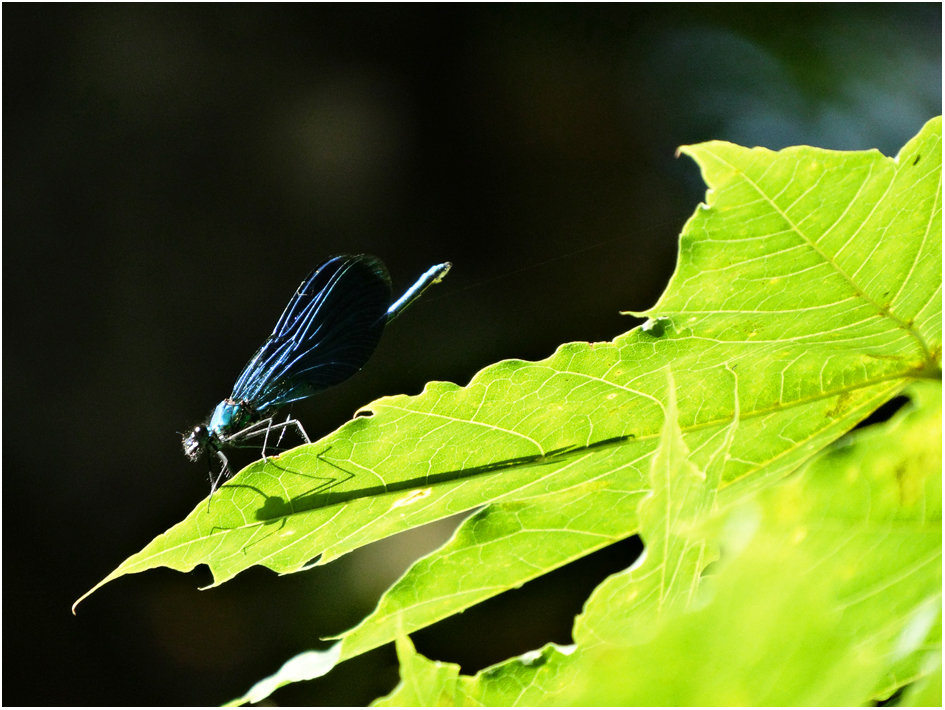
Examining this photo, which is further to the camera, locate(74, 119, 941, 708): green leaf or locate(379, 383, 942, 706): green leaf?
locate(74, 119, 941, 708): green leaf

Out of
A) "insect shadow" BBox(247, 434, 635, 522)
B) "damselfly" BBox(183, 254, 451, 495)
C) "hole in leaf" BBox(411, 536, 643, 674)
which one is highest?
"damselfly" BBox(183, 254, 451, 495)

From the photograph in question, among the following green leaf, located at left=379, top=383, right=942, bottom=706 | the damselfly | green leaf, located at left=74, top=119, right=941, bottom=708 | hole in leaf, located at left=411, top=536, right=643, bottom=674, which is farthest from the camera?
hole in leaf, located at left=411, top=536, right=643, bottom=674

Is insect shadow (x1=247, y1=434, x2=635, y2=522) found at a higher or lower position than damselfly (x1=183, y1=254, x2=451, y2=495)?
lower

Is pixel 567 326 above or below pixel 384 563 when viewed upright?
above

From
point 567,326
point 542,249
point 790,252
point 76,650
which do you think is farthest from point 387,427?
point 76,650

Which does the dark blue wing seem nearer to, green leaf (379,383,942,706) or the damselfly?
the damselfly

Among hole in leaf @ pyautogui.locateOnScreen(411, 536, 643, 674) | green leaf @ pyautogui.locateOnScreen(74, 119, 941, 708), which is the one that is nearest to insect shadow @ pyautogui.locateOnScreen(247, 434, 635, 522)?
green leaf @ pyautogui.locateOnScreen(74, 119, 941, 708)

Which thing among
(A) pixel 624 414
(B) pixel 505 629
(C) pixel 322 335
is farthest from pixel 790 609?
(B) pixel 505 629

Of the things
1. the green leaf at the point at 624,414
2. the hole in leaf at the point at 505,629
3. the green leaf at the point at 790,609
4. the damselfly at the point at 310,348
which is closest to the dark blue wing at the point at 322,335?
the damselfly at the point at 310,348

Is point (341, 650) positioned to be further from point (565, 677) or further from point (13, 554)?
point (13, 554)
